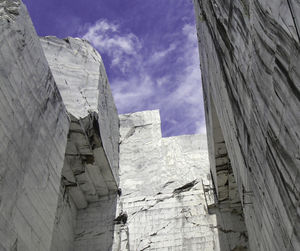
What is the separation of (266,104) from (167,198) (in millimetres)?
5486

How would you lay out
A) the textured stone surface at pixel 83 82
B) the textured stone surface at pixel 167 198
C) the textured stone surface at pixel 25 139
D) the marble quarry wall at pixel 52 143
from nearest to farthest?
the textured stone surface at pixel 25 139
the marble quarry wall at pixel 52 143
the textured stone surface at pixel 83 82
the textured stone surface at pixel 167 198

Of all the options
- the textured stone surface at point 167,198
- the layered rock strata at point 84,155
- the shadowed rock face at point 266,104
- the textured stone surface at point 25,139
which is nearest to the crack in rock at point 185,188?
the textured stone surface at point 167,198

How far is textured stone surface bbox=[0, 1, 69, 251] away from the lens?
11.8ft

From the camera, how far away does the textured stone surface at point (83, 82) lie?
259 inches

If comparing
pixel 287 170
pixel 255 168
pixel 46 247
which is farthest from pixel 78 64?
pixel 287 170

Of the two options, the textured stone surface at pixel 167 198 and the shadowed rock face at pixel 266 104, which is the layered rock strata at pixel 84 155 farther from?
the shadowed rock face at pixel 266 104

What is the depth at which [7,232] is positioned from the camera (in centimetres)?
343

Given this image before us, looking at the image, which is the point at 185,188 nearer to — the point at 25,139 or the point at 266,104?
the point at 25,139

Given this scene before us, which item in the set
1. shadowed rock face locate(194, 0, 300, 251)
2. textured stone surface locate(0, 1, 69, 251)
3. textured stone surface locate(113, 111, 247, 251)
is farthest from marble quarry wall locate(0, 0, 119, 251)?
shadowed rock face locate(194, 0, 300, 251)

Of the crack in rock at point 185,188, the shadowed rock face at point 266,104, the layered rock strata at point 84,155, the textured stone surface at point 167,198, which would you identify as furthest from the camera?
the crack in rock at point 185,188

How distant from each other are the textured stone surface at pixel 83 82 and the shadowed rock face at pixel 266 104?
350cm

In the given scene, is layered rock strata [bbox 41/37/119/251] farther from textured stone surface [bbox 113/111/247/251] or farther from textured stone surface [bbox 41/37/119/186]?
textured stone surface [bbox 113/111/247/251]

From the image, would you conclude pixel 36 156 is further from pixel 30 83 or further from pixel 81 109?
pixel 81 109

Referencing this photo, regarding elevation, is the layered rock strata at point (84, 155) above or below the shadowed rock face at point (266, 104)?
above
